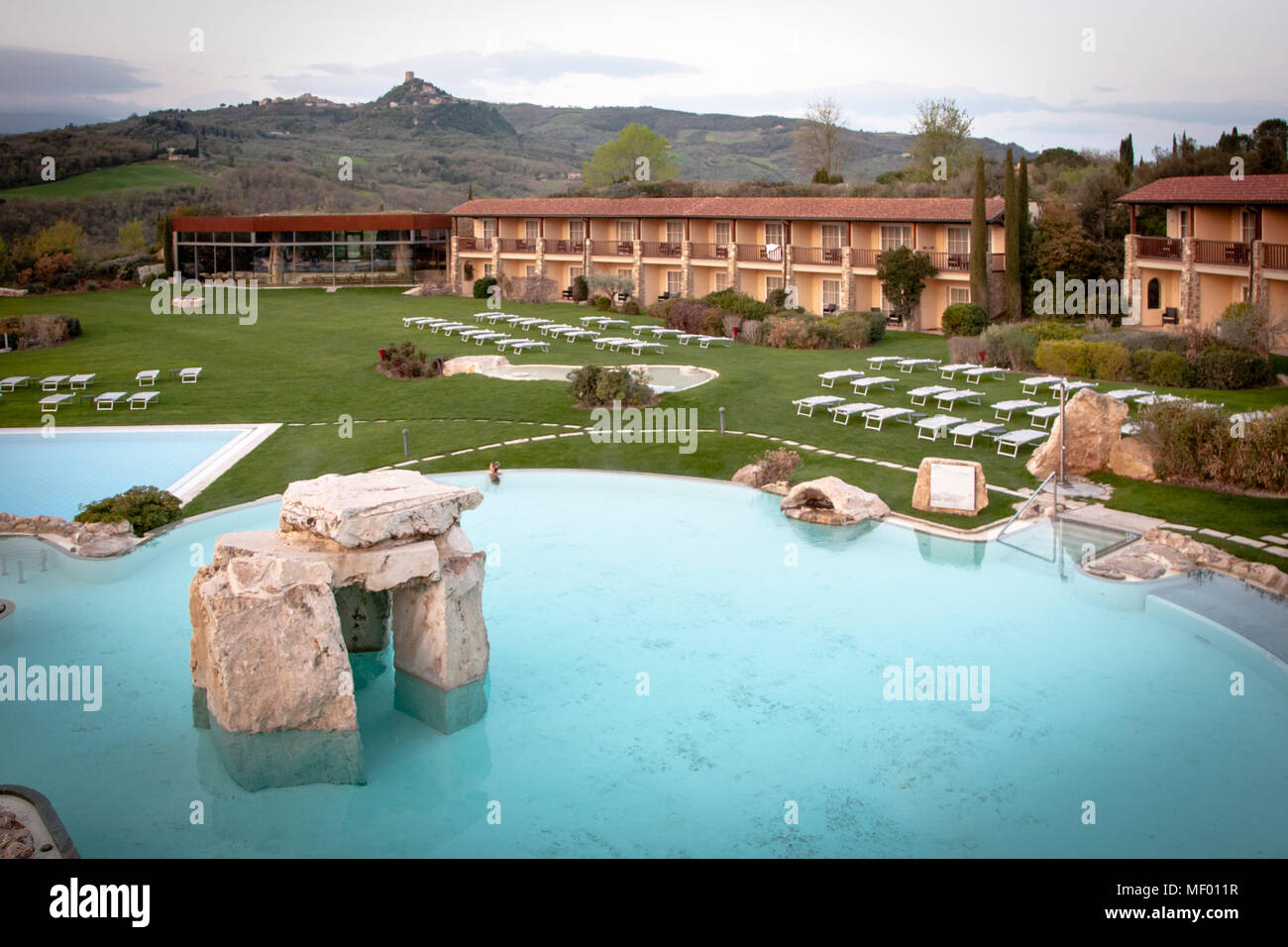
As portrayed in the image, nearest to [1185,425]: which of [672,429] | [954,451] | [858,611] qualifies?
[954,451]

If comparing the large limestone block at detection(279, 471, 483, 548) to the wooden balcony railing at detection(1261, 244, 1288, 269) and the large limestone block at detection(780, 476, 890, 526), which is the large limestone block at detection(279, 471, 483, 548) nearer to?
the large limestone block at detection(780, 476, 890, 526)

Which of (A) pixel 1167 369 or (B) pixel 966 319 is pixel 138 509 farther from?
(B) pixel 966 319

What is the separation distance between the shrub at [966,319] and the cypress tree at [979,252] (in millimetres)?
2250

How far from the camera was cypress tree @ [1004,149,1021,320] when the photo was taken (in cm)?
3778

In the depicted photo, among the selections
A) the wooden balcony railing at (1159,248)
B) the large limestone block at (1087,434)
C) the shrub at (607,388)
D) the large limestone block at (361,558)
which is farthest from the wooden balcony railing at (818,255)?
the large limestone block at (361,558)

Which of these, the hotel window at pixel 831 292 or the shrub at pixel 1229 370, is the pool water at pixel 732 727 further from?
the hotel window at pixel 831 292

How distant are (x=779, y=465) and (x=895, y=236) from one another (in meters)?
23.5

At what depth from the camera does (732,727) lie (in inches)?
453

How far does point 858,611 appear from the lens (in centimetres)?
1460

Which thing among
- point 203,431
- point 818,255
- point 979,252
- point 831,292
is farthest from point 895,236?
point 203,431

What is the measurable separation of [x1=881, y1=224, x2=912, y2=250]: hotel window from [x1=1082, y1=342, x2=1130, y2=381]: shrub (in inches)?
517

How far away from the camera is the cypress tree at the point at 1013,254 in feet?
124
